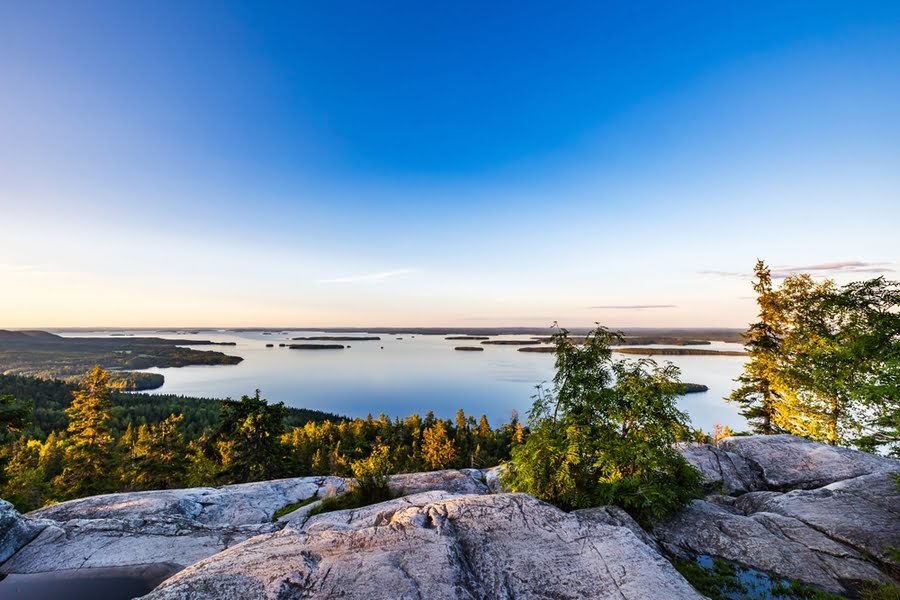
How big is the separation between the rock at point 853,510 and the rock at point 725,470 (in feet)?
8.05

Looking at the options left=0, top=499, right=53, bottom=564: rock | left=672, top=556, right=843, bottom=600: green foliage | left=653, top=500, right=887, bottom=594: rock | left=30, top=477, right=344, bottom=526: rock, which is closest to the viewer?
left=672, top=556, right=843, bottom=600: green foliage

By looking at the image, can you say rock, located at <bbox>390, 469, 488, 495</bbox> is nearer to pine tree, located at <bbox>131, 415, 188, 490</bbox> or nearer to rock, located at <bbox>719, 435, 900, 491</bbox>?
rock, located at <bbox>719, 435, 900, 491</bbox>

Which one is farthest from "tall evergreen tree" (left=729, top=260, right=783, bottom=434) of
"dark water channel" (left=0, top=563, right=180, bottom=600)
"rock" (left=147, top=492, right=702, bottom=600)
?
"dark water channel" (left=0, top=563, right=180, bottom=600)

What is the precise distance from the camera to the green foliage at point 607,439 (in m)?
11.1

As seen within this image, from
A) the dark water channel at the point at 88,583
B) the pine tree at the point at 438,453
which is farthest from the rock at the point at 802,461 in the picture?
the pine tree at the point at 438,453

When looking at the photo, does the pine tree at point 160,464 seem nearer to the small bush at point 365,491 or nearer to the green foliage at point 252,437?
the green foliage at point 252,437

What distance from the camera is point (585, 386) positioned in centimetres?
1215

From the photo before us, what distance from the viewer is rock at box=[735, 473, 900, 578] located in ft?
32.0

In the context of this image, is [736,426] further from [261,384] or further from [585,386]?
[261,384]

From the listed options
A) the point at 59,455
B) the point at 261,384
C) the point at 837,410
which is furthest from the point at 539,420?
the point at 261,384

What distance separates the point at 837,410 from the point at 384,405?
4320 inches

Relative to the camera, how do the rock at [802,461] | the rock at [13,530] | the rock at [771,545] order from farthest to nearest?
1. the rock at [802,461]
2. the rock at [13,530]
3. the rock at [771,545]

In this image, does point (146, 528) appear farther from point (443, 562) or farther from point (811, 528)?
point (811, 528)

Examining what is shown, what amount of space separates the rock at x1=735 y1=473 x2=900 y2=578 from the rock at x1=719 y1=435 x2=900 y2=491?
276cm
